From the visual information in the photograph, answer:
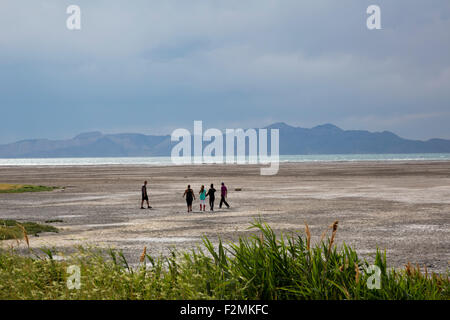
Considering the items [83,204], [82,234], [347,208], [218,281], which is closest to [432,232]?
[347,208]

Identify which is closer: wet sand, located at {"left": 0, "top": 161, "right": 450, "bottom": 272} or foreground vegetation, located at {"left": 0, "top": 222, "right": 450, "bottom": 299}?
foreground vegetation, located at {"left": 0, "top": 222, "right": 450, "bottom": 299}

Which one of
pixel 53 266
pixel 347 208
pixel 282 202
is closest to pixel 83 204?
pixel 282 202

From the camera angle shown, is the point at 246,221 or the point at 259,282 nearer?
the point at 259,282

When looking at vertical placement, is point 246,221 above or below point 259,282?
below

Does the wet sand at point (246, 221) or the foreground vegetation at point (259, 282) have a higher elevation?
the foreground vegetation at point (259, 282)

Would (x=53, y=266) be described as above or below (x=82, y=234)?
above

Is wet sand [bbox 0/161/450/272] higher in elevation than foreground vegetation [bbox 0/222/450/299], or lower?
lower

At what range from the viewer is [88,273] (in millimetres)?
7828

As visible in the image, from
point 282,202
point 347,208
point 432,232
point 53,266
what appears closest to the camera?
point 53,266

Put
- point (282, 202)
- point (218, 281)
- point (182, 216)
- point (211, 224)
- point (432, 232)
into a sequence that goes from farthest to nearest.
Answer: point (282, 202)
point (182, 216)
point (211, 224)
point (432, 232)
point (218, 281)

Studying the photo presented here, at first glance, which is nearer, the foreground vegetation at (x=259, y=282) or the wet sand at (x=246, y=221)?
the foreground vegetation at (x=259, y=282)
